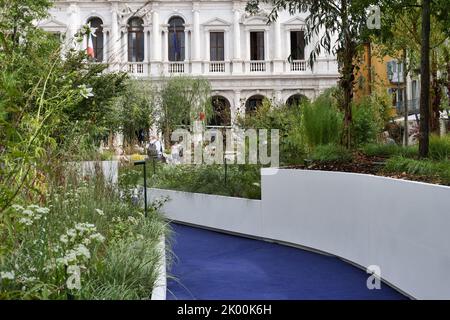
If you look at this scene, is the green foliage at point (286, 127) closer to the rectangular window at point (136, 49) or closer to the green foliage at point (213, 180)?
the green foliage at point (213, 180)

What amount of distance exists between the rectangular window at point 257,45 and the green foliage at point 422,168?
25.5 m

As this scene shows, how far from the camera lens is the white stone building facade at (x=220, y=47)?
3088 cm

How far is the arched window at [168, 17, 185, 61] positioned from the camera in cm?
3133

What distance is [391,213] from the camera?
5574 mm

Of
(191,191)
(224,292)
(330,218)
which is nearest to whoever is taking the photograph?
(224,292)

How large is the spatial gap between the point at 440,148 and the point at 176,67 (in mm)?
24856

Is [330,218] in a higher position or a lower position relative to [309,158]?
lower

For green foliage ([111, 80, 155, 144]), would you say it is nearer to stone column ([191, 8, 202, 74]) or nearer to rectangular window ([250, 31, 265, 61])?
stone column ([191, 8, 202, 74])

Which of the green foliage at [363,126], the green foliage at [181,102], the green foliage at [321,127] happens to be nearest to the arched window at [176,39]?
the green foliage at [181,102]

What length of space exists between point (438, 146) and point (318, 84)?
78.4ft

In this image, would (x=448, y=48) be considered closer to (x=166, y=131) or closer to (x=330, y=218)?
(x=330, y=218)

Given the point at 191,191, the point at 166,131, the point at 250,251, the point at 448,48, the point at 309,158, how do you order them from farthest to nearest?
the point at 166,131 → the point at 448,48 → the point at 191,191 → the point at 309,158 → the point at 250,251

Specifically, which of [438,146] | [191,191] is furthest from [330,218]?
[191,191]

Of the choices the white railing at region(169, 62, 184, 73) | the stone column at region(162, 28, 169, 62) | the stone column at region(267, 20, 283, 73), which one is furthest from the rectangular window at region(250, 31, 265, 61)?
the stone column at region(162, 28, 169, 62)
